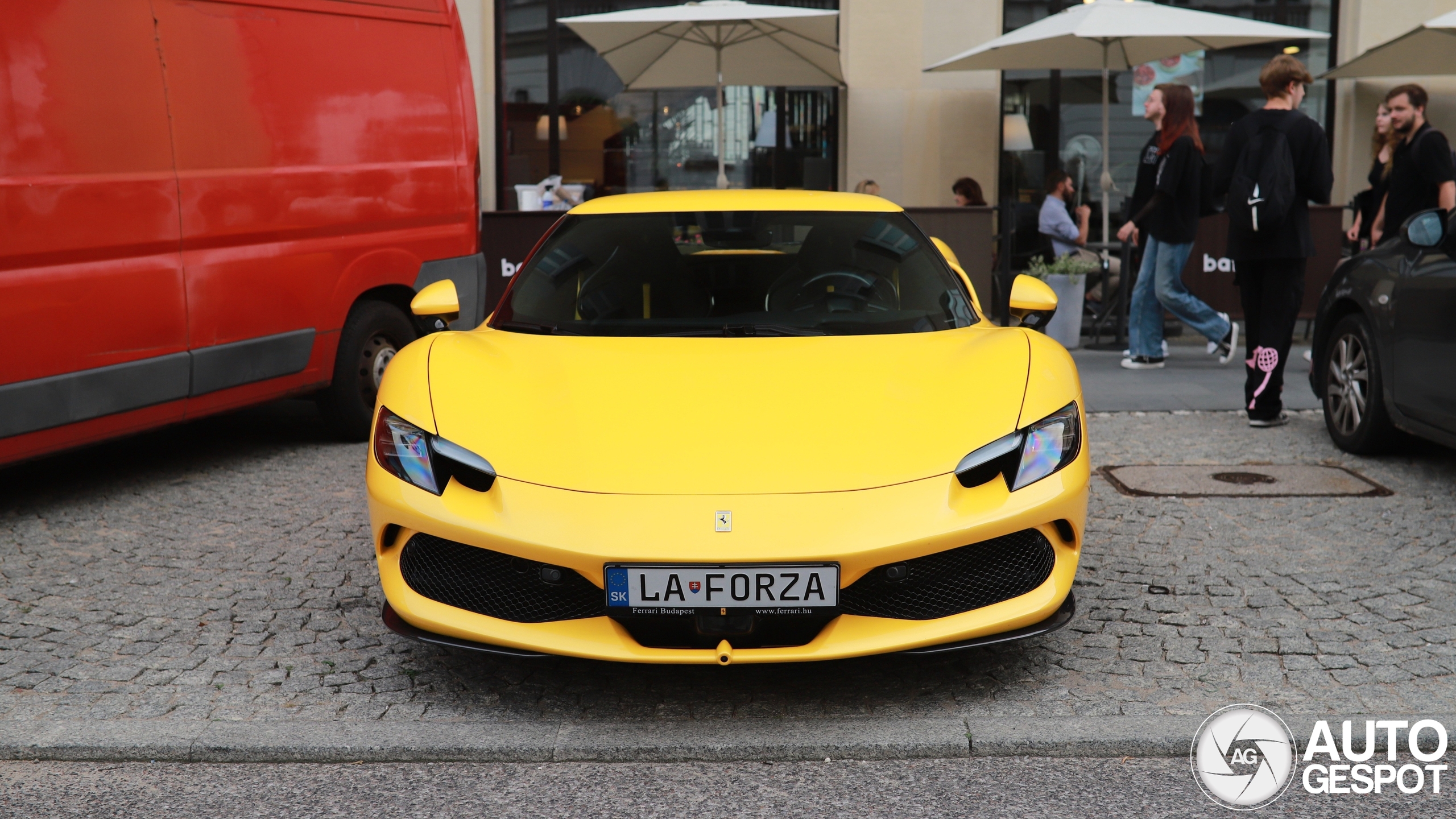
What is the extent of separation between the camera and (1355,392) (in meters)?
6.31

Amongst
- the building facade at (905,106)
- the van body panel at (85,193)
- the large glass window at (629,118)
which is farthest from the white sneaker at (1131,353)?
the van body panel at (85,193)

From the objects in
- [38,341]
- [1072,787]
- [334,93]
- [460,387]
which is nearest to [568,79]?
[334,93]

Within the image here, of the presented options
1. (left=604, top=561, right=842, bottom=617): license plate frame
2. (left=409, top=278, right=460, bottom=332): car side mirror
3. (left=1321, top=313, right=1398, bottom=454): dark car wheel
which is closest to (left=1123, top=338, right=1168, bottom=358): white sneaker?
(left=1321, top=313, right=1398, bottom=454): dark car wheel

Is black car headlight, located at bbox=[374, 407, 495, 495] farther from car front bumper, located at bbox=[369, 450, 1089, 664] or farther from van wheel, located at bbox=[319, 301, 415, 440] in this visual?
van wheel, located at bbox=[319, 301, 415, 440]

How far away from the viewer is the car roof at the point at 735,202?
4750 mm

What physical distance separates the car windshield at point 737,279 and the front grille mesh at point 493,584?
3.53 feet

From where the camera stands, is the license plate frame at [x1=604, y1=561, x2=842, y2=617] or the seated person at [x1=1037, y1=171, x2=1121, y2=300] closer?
the license plate frame at [x1=604, y1=561, x2=842, y2=617]

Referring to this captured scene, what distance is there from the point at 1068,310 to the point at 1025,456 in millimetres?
7356

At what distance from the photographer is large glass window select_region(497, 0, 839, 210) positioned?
13.0 metres

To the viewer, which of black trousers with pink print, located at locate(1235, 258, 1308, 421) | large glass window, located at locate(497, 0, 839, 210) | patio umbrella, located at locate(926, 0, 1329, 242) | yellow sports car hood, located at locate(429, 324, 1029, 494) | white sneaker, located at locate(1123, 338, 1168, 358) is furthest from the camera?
large glass window, located at locate(497, 0, 839, 210)

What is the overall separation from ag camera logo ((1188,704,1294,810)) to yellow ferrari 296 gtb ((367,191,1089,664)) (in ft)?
1.44

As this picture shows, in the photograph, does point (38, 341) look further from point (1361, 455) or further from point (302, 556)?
point (1361, 455)

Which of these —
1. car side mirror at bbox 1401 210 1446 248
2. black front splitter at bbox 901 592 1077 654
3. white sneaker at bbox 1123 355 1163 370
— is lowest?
white sneaker at bbox 1123 355 1163 370

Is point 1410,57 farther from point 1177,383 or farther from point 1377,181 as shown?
point 1177,383
